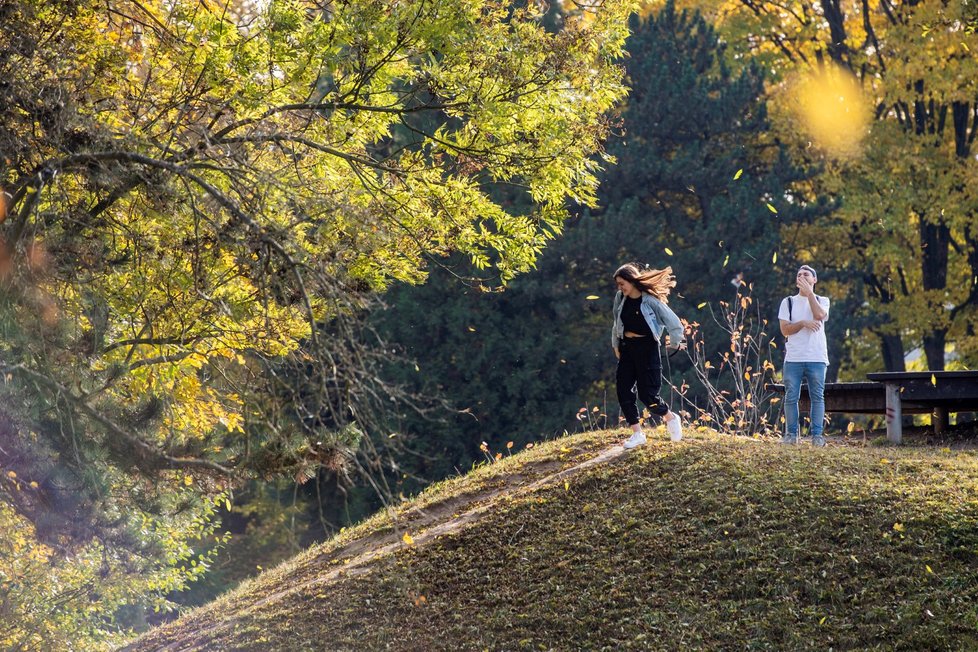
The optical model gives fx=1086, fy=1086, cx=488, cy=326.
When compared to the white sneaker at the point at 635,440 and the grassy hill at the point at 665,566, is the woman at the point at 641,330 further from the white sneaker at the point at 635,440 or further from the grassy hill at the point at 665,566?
the grassy hill at the point at 665,566

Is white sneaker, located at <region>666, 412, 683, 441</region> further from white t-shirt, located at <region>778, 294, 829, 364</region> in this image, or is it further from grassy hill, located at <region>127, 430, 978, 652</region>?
white t-shirt, located at <region>778, 294, 829, 364</region>

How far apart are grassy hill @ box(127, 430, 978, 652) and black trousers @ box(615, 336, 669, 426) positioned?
1.62 feet

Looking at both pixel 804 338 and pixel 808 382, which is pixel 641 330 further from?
pixel 808 382

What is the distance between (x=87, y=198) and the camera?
7.23 meters

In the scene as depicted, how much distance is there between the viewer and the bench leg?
34.8 feet

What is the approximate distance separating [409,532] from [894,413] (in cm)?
495

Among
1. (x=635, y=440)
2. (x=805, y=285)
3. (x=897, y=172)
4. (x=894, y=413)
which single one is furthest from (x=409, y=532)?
(x=897, y=172)

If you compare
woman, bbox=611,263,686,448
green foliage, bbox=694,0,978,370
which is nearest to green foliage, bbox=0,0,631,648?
woman, bbox=611,263,686,448

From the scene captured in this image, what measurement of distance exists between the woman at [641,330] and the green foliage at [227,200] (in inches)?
39.1

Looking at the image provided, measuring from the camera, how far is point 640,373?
9.30 metres

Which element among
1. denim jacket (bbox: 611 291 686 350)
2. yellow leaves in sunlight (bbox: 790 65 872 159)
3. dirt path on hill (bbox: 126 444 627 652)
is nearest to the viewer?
dirt path on hill (bbox: 126 444 627 652)

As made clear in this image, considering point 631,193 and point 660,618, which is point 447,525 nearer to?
point 660,618

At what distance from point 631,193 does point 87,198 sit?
1772cm

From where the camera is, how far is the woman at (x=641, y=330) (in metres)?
9.21
